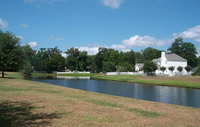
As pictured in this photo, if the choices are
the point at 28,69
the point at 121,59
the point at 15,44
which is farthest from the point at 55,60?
the point at 15,44

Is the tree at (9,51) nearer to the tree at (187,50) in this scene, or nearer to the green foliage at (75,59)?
the green foliage at (75,59)

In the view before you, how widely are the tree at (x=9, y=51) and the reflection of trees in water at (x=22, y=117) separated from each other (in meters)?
26.6

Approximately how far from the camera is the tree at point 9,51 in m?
33.8

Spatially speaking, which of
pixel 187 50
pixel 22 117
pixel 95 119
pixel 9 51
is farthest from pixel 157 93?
pixel 187 50

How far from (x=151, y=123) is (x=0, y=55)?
32.6 meters

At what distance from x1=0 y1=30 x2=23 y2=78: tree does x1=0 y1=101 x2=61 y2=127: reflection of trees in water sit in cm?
2660

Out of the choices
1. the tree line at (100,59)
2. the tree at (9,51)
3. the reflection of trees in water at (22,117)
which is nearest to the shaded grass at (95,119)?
the reflection of trees in water at (22,117)

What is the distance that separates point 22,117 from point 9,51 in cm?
3013

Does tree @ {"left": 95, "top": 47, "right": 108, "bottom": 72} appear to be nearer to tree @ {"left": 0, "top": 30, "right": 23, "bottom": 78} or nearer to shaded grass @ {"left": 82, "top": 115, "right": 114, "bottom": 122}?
tree @ {"left": 0, "top": 30, "right": 23, "bottom": 78}

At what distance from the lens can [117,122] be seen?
8734 mm

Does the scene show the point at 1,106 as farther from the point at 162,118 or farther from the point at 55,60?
the point at 55,60

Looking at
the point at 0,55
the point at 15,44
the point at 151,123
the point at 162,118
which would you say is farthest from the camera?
the point at 15,44

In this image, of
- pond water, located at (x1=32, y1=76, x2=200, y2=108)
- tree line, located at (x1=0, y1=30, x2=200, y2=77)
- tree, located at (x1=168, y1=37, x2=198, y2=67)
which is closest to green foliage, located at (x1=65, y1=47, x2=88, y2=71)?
tree line, located at (x1=0, y1=30, x2=200, y2=77)

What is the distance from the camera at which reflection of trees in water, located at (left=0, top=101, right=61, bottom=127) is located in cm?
765
